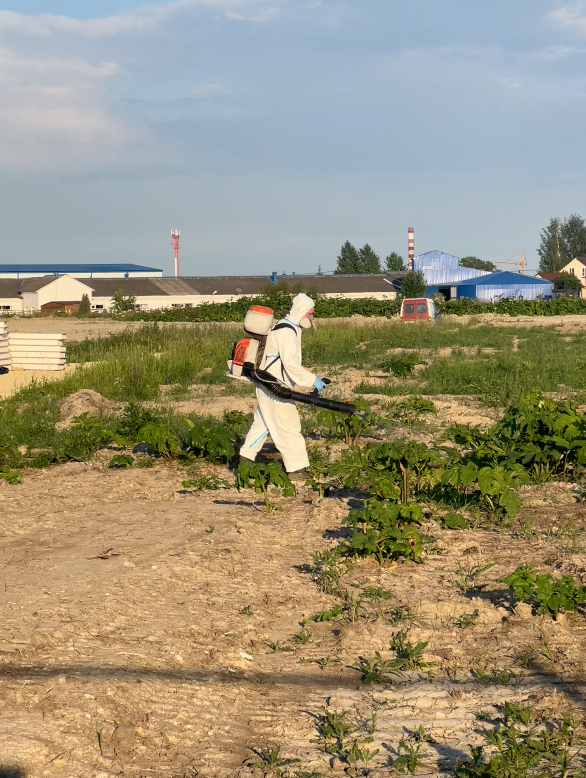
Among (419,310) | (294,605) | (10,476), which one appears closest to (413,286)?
(419,310)

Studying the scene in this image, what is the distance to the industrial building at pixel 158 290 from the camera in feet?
256

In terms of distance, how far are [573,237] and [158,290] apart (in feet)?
192

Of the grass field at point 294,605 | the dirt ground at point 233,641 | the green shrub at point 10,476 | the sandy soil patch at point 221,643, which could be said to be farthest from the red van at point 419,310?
the sandy soil patch at point 221,643

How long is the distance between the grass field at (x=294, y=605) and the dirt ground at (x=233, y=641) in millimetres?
13

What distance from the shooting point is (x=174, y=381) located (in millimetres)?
16453

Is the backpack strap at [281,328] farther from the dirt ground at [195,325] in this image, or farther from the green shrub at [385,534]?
the dirt ground at [195,325]

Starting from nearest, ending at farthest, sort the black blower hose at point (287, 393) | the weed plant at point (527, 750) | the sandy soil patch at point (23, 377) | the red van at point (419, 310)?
the weed plant at point (527, 750) < the black blower hose at point (287, 393) < the sandy soil patch at point (23, 377) < the red van at point (419, 310)

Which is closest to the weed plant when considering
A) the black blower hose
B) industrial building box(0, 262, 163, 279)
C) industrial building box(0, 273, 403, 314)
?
the black blower hose

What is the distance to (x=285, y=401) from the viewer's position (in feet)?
26.8

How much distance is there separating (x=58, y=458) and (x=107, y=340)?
1517cm

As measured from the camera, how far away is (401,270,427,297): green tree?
71500 mm

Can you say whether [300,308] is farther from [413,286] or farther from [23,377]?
[413,286]

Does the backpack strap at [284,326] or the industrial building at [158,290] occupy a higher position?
the industrial building at [158,290]

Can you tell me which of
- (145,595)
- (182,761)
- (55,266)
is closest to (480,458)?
(145,595)
